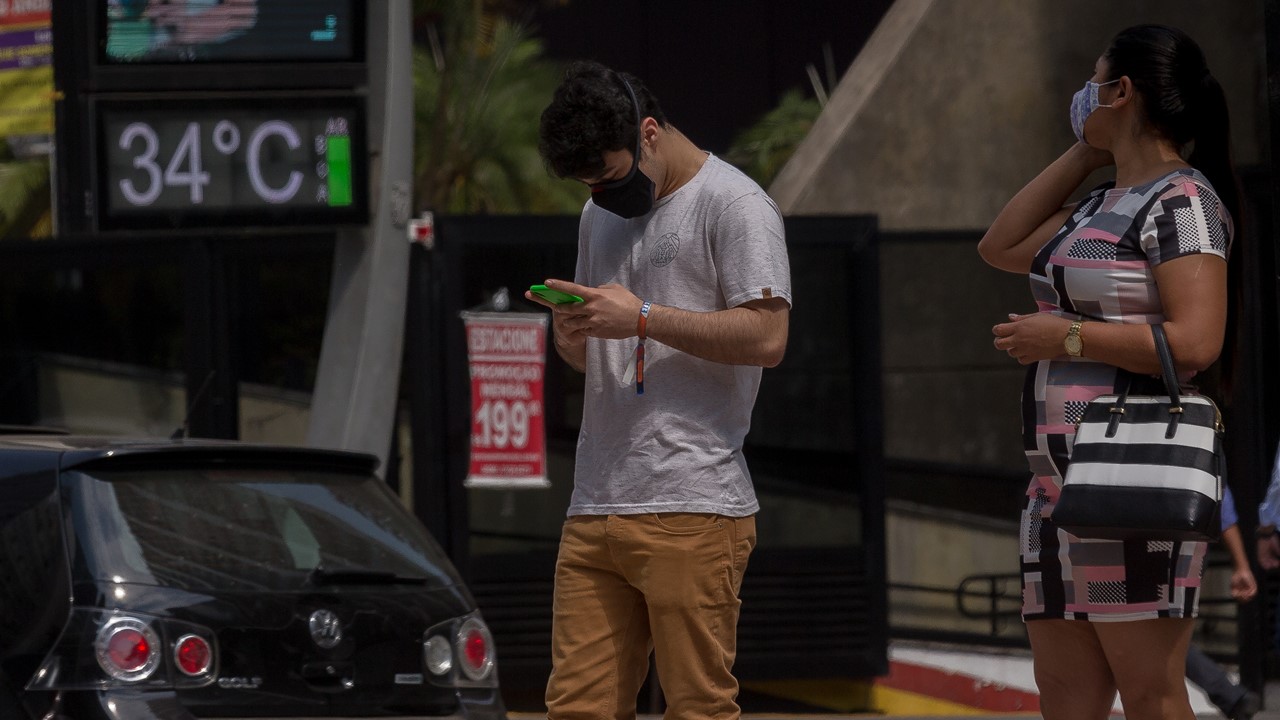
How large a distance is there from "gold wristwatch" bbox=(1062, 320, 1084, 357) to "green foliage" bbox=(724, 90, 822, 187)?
2415 centimetres

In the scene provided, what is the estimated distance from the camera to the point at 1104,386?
11.4 feet

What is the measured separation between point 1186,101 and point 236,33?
193 inches

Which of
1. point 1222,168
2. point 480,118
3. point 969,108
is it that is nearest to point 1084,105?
point 1222,168

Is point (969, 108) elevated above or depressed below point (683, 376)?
above

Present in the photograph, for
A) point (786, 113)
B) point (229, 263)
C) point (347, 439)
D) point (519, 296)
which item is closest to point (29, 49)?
point (229, 263)

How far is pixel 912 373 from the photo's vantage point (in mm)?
11406

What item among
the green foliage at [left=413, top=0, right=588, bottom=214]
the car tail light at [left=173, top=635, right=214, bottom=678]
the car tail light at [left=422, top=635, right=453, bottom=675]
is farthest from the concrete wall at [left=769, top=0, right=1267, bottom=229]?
the green foliage at [left=413, top=0, right=588, bottom=214]

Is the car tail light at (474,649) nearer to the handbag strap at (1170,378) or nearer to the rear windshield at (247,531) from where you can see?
the rear windshield at (247,531)

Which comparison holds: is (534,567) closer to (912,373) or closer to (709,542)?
(912,373)

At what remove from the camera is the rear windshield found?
4.88m

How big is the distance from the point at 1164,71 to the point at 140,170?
5.19 metres

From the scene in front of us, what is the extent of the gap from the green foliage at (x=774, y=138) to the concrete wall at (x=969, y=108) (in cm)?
1636

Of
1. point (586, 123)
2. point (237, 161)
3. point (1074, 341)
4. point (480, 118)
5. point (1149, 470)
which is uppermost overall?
point (480, 118)

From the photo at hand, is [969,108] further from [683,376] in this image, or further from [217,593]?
[683,376]
